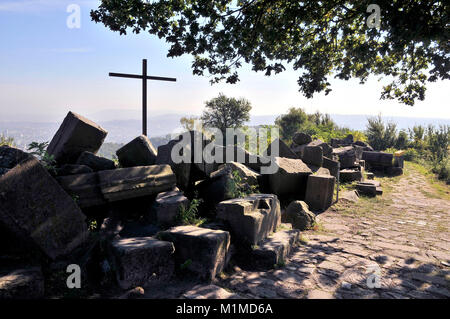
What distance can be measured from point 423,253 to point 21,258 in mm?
5297

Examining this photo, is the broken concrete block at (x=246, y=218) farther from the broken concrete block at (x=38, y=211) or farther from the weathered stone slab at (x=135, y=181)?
the broken concrete block at (x=38, y=211)

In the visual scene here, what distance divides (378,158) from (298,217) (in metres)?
9.03

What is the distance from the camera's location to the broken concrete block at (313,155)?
8508mm

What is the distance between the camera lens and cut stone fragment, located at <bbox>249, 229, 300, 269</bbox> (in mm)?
3881

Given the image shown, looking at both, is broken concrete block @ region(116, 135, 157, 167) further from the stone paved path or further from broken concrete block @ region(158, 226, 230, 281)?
the stone paved path

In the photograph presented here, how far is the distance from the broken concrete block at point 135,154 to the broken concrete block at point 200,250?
1938mm

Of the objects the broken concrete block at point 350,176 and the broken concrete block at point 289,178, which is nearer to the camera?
the broken concrete block at point 289,178

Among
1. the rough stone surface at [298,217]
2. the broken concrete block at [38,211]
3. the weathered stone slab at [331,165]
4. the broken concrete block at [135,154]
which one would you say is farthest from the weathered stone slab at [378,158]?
the broken concrete block at [38,211]

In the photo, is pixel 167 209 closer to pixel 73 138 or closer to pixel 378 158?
pixel 73 138

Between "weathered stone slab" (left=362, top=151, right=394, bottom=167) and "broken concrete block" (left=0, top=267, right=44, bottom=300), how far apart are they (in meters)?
13.2

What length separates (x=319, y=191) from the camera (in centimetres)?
689

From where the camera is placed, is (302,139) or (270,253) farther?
(302,139)

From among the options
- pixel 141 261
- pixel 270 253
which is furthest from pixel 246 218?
pixel 141 261

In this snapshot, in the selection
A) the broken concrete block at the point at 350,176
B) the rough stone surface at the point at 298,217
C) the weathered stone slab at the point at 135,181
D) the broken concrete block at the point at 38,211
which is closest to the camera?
the broken concrete block at the point at 38,211
